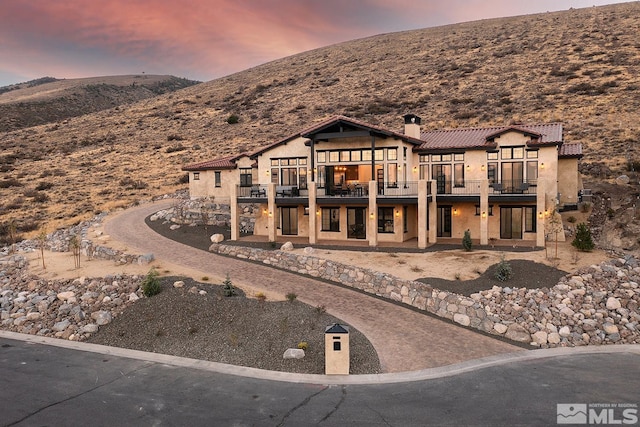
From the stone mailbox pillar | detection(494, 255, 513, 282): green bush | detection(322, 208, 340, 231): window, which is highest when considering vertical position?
detection(322, 208, 340, 231): window

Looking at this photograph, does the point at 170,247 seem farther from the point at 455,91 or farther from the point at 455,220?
the point at 455,91

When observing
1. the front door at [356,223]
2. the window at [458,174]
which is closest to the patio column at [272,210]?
the front door at [356,223]

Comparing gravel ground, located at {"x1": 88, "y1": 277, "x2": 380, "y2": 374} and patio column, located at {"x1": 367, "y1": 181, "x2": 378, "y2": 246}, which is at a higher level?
patio column, located at {"x1": 367, "y1": 181, "x2": 378, "y2": 246}

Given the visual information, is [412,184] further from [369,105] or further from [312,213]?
[369,105]

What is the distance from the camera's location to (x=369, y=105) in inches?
2753

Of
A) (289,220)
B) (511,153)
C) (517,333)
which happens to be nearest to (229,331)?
(517,333)

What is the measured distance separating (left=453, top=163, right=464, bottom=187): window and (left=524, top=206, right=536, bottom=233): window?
16.0 feet

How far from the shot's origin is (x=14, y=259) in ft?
101

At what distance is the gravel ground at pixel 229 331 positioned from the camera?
1616 cm

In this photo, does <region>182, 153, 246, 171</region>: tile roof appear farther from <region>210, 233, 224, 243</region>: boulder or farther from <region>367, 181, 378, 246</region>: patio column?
<region>367, 181, 378, 246</region>: patio column

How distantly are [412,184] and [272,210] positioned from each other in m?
10.4

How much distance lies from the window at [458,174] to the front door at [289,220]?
12345 mm

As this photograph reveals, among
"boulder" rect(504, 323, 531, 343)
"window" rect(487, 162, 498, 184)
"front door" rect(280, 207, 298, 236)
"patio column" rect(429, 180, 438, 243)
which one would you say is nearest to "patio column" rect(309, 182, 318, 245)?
"front door" rect(280, 207, 298, 236)

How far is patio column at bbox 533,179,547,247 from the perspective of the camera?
27.9 metres
